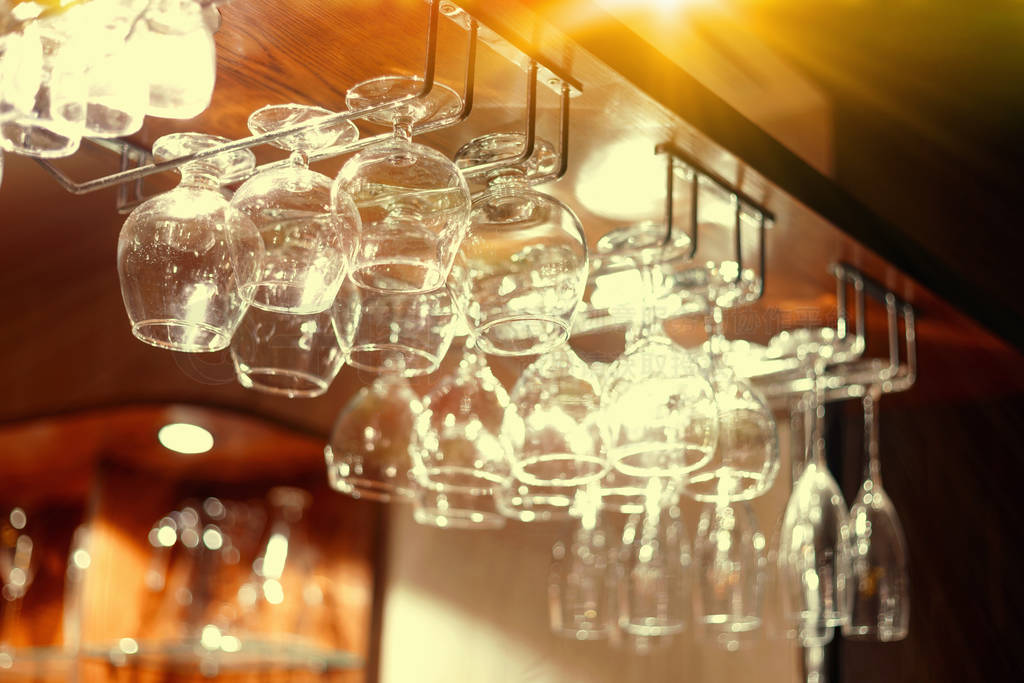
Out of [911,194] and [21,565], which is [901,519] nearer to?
[911,194]

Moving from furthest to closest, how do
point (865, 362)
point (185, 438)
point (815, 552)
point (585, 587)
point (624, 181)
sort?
1. point (185, 438)
2. point (865, 362)
3. point (585, 587)
4. point (815, 552)
5. point (624, 181)

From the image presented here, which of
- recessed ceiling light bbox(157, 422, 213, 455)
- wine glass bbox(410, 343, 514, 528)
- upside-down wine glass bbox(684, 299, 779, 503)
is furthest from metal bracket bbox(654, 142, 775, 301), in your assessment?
recessed ceiling light bbox(157, 422, 213, 455)

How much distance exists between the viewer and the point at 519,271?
837 millimetres

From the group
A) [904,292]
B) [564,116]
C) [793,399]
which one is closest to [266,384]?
[564,116]

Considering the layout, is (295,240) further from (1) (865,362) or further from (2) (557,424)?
(1) (865,362)

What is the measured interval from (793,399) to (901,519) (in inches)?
18.6

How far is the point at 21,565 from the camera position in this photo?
3141 millimetres

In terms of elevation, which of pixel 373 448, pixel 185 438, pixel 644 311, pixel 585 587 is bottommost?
pixel 585 587

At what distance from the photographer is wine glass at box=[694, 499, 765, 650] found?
1485mm

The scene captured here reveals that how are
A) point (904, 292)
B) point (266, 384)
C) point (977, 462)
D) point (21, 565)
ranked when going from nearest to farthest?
point (266, 384)
point (904, 292)
point (977, 462)
point (21, 565)

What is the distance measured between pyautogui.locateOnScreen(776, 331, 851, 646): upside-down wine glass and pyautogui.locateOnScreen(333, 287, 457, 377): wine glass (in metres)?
0.68

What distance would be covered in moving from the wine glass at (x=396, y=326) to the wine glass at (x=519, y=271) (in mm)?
57

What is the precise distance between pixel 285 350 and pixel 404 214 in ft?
0.89

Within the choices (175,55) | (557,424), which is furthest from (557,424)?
(175,55)
